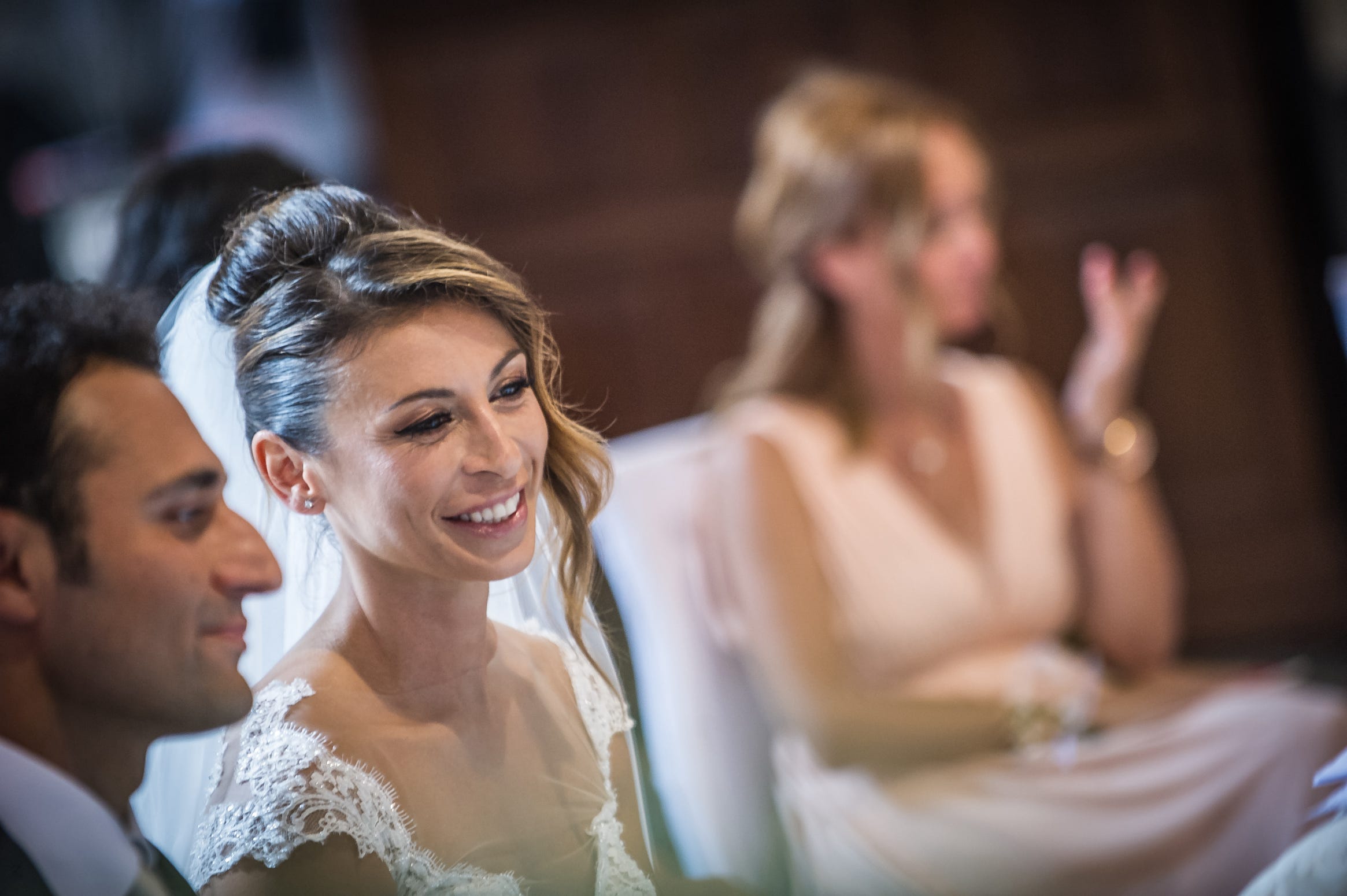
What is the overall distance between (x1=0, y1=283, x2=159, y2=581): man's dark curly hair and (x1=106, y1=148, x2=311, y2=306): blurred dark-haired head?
0.07 m

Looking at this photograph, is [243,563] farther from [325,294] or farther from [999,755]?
[999,755]

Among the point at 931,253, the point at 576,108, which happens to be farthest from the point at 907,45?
the point at 931,253

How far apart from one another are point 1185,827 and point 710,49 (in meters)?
1.21

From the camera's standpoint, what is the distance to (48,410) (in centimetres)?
36

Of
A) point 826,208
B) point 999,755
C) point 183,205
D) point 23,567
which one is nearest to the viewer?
point 23,567

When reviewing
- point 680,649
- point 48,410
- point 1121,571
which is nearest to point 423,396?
point 48,410

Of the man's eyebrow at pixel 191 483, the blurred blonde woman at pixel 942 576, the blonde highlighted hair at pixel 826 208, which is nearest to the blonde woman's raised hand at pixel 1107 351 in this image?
the blurred blonde woman at pixel 942 576

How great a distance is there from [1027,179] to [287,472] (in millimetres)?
1543

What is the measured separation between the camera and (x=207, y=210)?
51 centimetres

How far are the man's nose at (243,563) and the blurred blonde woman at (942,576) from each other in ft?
1.41

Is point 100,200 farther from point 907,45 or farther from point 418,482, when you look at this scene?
point 907,45

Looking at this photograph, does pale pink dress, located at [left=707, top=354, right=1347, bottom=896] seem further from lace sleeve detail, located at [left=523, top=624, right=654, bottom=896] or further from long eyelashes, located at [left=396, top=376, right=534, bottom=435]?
long eyelashes, located at [left=396, top=376, right=534, bottom=435]

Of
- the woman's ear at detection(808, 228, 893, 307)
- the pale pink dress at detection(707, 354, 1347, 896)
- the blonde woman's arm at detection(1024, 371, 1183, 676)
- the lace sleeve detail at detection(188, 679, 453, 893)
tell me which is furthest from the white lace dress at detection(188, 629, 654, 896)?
the blonde woman's arm at detection(1024, 371, 1183, 676)

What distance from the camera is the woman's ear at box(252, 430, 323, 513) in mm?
377
